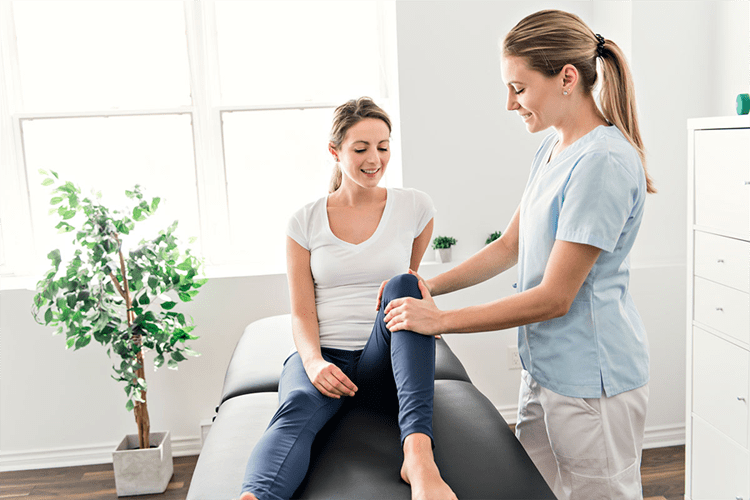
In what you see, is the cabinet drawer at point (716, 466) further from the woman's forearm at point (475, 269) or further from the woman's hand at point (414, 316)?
the woman's hand at point (414, 316)

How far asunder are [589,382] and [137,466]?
1.73 meters

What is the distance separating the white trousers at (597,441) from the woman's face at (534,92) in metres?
0.56

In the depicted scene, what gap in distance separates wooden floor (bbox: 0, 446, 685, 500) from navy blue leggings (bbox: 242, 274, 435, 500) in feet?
3.59

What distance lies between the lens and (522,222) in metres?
1.40

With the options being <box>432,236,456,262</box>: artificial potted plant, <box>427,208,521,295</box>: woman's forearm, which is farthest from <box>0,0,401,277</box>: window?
<box>427,208,521,295</box>: woman's forearm

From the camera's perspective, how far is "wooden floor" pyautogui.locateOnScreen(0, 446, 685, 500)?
2.28m

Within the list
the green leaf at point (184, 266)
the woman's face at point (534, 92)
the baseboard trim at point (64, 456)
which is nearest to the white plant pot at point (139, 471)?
the baseboard trim at point (64, 456)

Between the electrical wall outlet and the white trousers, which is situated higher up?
the white trousers

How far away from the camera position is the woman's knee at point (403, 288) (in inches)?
57.6

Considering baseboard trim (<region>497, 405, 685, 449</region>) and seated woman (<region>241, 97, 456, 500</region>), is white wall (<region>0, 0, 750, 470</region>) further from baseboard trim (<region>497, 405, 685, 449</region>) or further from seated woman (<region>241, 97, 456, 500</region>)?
seated woman (<region>241, 97, 456, 500</region>)

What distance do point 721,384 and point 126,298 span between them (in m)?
1.98

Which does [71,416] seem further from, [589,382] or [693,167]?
[693,167]

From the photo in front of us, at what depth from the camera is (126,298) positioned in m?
2.30

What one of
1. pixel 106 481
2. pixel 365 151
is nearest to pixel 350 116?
pixel 365 151
